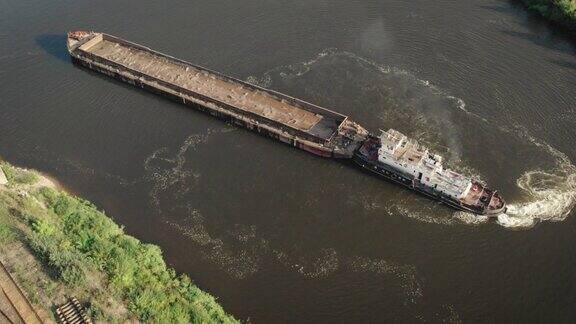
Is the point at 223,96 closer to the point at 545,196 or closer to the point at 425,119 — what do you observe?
the point at 425,119

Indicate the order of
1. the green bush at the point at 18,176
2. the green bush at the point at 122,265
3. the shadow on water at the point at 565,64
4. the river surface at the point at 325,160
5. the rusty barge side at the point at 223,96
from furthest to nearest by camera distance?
the shadow on water at the point at 565,64 → the rusty barge side at the point at 223,96 → the green bush at the point at 18,176 → the river surface at the point at 325,160 → the green bush at the point at 122,265

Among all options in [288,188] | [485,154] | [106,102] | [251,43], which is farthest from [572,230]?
[106,102]

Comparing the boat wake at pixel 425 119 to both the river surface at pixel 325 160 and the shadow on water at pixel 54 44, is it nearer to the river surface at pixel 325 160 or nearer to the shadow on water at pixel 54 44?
the river surface at pixel 325 160

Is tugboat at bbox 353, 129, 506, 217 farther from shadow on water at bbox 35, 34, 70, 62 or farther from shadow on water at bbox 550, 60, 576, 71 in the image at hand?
shadow on water at bbox 35, 34, 70, 62

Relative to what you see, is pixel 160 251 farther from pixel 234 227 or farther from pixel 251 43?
pixel 251 43

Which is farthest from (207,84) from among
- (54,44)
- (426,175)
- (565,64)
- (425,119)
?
(565,64)

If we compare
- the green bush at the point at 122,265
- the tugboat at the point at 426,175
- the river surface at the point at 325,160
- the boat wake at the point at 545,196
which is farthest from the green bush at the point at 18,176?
the boat wake at the point at 545,196
